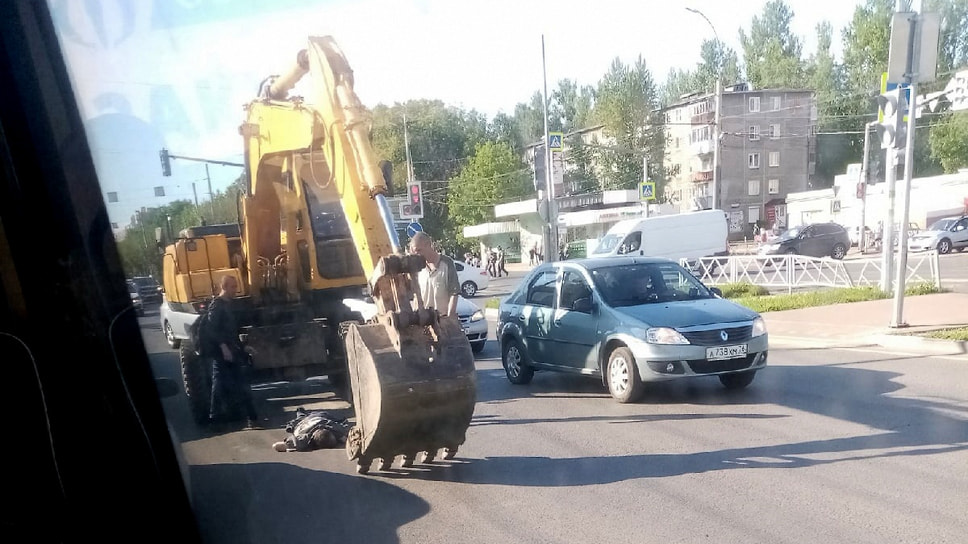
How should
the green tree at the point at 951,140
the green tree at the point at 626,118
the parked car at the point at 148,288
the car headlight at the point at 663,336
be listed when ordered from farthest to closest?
the green tree at the point at 626,118
the green tree at the point at 951,140
the parked car at the point at 148,288
the car headlight at the point at 663,336

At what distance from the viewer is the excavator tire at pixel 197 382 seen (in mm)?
8938

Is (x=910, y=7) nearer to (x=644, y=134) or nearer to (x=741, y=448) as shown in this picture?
(x=741, y=448)

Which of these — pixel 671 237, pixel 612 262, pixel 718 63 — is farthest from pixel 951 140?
pixel 612 262

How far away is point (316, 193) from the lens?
848cm

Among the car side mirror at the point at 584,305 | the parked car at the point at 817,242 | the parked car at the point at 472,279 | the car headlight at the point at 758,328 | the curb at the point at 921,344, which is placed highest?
the car side mirror at the point at 584,305

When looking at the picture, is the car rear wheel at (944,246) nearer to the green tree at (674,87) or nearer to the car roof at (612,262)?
the green tree at (674,87)

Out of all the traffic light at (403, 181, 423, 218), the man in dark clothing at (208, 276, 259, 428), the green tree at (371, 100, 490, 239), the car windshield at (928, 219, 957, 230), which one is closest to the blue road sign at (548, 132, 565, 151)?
the green tree at (371, 100, 490, 239)

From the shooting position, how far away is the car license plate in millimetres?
8195

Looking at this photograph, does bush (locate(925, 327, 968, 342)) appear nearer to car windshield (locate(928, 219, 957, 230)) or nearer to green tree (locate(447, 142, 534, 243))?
green tree (locate(447, 142, 534, 243))

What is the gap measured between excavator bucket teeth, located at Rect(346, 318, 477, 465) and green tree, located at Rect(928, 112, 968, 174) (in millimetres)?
25400

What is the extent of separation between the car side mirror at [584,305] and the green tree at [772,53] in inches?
866

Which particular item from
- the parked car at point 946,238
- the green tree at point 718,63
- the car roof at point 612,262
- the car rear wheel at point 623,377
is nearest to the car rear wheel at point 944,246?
the parked car at point 946,238

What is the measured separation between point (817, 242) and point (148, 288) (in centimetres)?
2980

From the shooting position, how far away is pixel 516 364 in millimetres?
10359
